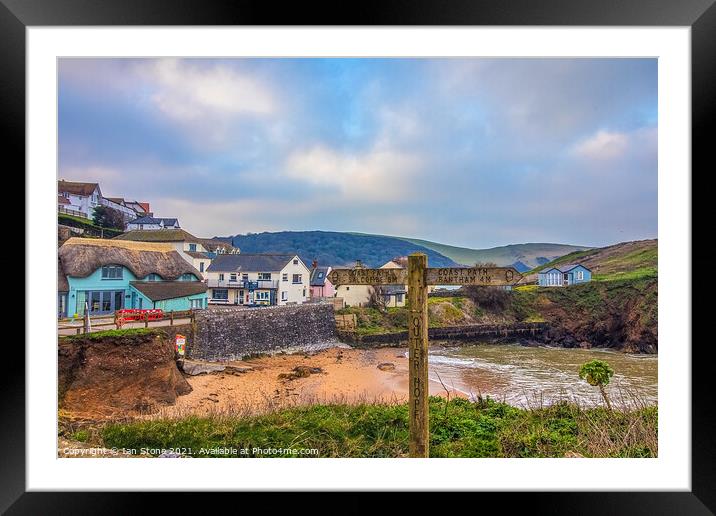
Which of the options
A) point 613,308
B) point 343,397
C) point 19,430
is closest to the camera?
point 19,430

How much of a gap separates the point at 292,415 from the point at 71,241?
7.38 feet

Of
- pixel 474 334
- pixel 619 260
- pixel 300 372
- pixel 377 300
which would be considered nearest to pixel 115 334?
pixel 300 372

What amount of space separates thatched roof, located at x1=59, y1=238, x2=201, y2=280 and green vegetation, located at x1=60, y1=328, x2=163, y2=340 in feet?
1.57

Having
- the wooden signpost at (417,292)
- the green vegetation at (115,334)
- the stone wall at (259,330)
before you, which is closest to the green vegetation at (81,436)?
the green vegetation at (115,334)

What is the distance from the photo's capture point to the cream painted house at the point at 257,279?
3012mm

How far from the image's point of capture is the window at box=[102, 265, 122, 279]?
2.82 m

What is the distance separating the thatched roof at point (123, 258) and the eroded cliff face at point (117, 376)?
22.3 inches

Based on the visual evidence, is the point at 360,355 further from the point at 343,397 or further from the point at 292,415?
the point at 292,415

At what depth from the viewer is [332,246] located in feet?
10.0

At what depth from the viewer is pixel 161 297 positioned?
2.95 m

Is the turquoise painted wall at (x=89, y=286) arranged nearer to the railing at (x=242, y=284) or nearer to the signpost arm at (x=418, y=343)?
the railing at (x=242, y=284)

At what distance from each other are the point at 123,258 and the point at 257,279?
1.15m

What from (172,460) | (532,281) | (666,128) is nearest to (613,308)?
(532,281)
